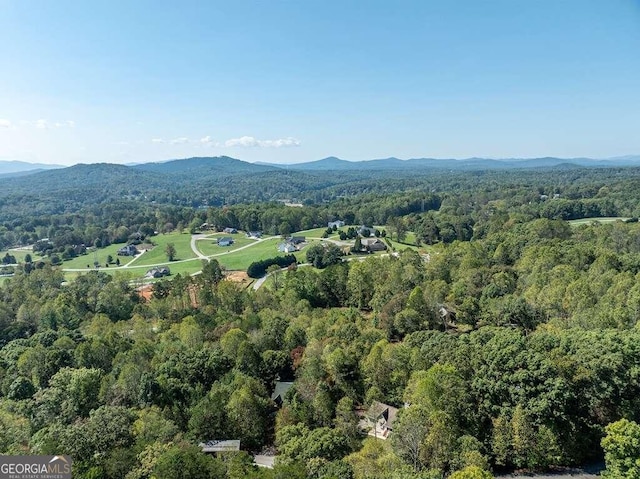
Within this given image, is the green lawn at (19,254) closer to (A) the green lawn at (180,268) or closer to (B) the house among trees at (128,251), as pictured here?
Result: (B) the house among trees at (128,251)

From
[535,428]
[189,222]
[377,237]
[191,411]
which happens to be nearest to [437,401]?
[535,428]

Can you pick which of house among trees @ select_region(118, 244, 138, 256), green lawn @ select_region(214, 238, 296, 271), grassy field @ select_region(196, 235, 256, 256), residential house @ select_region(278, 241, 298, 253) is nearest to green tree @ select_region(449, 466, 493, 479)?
green lawn @ select_region(214, 238, 296, 271)

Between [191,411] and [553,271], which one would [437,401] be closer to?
[191,411]

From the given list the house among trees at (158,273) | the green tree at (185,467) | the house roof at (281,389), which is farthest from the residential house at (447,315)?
the house among trees at (158,273)

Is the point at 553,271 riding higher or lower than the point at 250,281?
higher

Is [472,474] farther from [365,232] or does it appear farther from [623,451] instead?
[365,232]

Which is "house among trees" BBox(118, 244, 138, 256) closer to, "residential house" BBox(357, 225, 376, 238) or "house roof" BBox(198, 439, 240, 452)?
"residential house" BBox(357, 225, 376, 238)

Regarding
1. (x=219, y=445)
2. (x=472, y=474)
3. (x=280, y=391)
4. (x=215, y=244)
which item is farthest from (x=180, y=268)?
(x=472, y=474)
